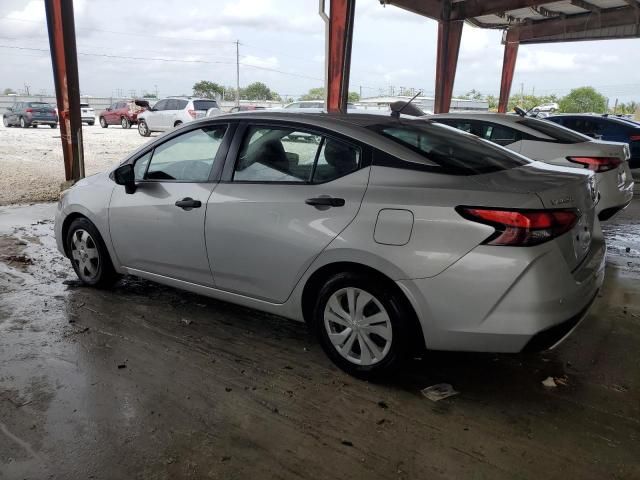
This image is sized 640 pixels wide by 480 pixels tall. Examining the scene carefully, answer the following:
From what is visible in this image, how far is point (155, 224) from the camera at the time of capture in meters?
3.70

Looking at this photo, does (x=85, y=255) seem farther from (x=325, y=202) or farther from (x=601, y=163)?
(x=601, y=163)

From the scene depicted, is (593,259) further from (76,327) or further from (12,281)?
(12,281)

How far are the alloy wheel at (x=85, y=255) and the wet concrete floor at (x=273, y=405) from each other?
388 mm

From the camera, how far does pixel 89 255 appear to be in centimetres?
432

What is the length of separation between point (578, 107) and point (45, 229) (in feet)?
147

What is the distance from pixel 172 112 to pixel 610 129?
51.1ft

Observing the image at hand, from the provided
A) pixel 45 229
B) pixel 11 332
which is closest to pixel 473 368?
pixel 11 332

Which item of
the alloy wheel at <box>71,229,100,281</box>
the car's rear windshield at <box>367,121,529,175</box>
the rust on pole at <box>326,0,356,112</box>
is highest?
the rust on pole at <box>326,0,356,112</box>

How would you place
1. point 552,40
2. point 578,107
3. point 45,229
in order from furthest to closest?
point 578,107
point 552,40
point 45,229

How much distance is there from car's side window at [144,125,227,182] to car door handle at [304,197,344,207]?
0.91 meters

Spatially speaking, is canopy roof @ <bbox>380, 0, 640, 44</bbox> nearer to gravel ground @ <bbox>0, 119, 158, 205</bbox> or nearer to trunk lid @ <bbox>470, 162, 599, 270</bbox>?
gravel ground @ <bbox>0, 119, 158, 205</bbox>

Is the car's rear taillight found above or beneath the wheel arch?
above

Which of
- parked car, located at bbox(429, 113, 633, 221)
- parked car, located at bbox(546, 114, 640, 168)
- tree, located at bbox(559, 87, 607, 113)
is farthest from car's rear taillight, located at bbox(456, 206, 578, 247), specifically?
tree, located at bbox(559, 87, 607, 113)

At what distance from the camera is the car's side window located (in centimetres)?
354
